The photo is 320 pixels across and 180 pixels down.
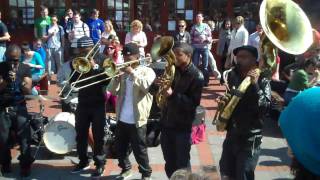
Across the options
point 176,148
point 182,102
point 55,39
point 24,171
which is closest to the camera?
point 182,102

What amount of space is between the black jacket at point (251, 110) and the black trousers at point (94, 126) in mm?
1888

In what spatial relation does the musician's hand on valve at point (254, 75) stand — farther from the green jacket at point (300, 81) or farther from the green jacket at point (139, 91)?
the green jacket at point (300, 81)

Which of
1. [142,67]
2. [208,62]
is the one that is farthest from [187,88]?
[208,62]

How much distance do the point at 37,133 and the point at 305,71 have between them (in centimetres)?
358

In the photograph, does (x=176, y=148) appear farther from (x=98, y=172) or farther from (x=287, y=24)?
(x=287, y=24)

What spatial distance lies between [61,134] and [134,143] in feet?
3.92

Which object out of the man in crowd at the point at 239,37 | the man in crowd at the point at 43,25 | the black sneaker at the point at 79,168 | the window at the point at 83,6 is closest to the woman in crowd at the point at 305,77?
the black sneaker at the point at 79,168

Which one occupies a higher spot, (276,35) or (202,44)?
(276,35)

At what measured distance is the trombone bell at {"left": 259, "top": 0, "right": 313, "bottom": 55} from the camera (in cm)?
414

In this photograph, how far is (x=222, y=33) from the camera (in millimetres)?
11430

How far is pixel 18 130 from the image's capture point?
5742 millimetres

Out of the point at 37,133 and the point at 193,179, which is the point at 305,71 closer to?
the point at 37,133

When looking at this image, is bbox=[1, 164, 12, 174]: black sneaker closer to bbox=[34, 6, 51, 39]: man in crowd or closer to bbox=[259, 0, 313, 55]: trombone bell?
bbox=[259, 0, 313, 55]: trombone bell

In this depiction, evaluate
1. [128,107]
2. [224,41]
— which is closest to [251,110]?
[128,107]
